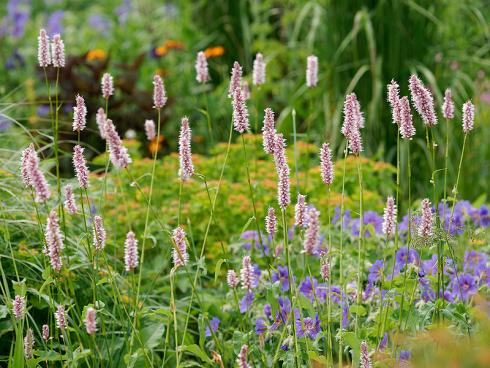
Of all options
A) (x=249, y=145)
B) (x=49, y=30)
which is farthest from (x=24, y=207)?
(x=49, y=30)

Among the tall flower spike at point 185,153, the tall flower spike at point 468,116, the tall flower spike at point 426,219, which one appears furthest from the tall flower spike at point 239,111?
the tall flower spike at point 468,116

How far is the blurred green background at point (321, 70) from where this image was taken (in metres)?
5.70

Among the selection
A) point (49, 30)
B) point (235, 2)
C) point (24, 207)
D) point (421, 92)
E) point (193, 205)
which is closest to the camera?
point (421, 92)

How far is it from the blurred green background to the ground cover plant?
7.1 inches

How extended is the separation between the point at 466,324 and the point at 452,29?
14.4 feet

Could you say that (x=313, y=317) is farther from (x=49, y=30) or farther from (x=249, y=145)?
→ (x=49, y=30)

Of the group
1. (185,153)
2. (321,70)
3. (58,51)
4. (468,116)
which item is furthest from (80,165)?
(321,70)

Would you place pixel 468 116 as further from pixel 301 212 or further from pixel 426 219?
pixel 301 212

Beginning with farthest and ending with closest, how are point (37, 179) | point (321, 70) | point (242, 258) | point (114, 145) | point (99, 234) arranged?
1. point (321, 70)
2. point (242, 258)
3. point (99, 234)
4. point (114, 145)
5. point (37, 179)

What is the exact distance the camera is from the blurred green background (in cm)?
570

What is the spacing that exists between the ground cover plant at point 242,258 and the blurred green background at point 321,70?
0.18 m

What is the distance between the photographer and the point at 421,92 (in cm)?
210

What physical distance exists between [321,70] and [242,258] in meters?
3.23

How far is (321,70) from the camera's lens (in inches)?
240
